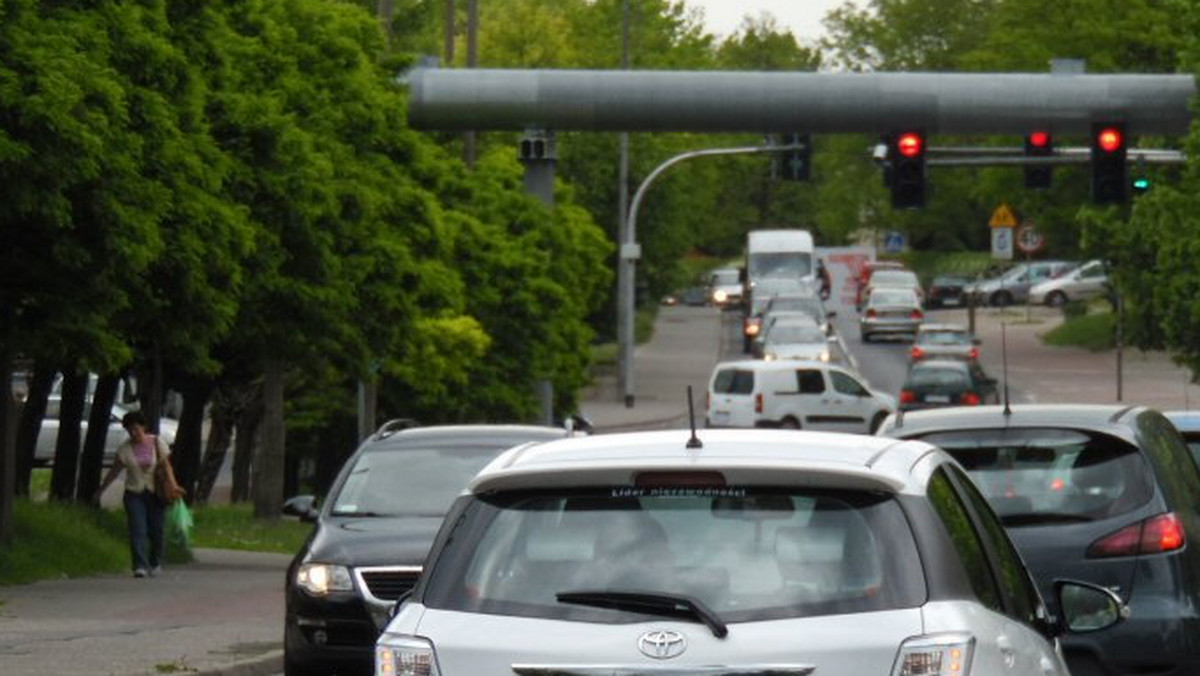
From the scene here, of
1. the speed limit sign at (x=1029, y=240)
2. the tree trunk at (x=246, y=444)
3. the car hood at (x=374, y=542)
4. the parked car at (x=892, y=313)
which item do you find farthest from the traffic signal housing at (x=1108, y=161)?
the parked car at (x=892, y=313)

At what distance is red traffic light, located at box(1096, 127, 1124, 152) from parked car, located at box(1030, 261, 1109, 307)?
5016cm

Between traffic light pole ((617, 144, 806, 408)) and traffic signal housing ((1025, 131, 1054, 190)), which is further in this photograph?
traffic light pole ((617, 144, 806, 408))

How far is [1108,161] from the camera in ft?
138

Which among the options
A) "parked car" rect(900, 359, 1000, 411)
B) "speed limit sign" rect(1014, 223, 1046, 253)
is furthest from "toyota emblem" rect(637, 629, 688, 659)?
"speed limit sign" rect(1014, 223, 1046, 253)

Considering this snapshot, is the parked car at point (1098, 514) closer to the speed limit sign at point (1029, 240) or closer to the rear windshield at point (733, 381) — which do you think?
the rear windshield at point (733, 381)

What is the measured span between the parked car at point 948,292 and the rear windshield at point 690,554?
9519cm

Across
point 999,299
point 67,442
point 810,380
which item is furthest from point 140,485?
point 999,299

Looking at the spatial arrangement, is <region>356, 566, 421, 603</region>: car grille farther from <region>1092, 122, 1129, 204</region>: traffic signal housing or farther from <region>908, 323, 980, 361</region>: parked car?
<region>908, 323, 980, 361</region>: parked car

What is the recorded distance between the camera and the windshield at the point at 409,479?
655 inches

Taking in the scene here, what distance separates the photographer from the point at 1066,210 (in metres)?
→ 81.0

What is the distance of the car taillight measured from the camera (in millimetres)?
11992

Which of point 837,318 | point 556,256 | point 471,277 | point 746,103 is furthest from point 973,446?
point 837,318

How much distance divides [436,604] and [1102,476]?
5666 millimetres

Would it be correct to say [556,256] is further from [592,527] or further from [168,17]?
[592,527]
